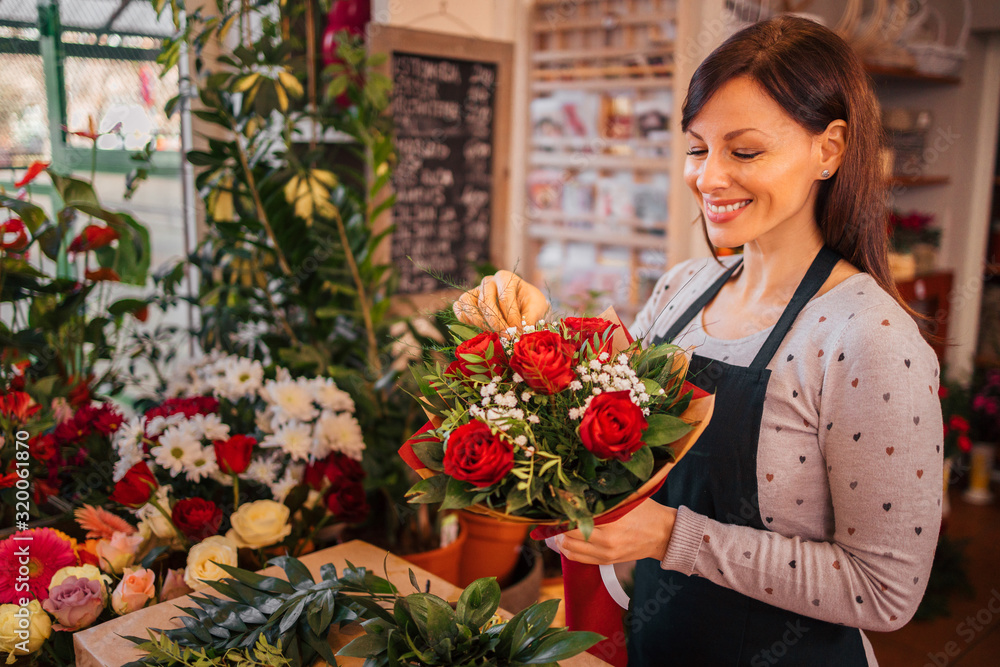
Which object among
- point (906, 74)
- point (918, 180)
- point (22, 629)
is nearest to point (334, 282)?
point (22, 629)

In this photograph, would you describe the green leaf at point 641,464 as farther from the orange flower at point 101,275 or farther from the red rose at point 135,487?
the orange flower at point 101,275

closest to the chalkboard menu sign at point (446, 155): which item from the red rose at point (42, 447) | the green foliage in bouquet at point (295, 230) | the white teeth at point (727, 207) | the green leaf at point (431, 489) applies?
the green foliage in bouquet at point (295, 230)

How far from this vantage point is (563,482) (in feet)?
2.93

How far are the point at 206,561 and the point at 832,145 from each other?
→ 1248 millimetres

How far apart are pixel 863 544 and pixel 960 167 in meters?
4.06

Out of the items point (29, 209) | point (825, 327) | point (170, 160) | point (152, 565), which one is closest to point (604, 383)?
point (825, 327)

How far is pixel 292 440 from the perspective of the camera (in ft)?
5.09

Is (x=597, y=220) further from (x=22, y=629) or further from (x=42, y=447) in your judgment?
(x=22, y=629)

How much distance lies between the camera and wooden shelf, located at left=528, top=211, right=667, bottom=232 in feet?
12.8

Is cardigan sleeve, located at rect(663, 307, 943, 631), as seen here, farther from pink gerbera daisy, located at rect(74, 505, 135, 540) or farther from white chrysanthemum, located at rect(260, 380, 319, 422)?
pink gerbera daisy, located at rect(74, 505, 135, 540)

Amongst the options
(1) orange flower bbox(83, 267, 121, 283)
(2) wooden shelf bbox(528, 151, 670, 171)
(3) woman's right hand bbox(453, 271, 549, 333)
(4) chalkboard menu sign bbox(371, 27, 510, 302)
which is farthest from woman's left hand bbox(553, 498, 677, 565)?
(2) wooden shelf bbox(528, 151, 670, 171)

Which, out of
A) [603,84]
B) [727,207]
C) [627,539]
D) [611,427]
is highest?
[603,84]

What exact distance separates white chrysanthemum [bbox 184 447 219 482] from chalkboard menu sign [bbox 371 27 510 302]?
1.37 metres

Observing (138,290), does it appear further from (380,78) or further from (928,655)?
(928,655)
